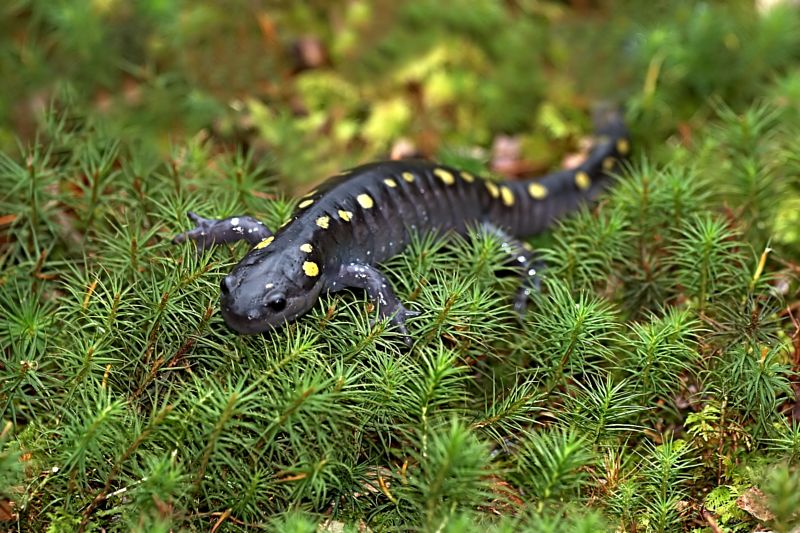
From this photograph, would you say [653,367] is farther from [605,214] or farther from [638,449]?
[605,214]

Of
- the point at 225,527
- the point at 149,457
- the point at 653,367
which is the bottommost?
the point at 225,527

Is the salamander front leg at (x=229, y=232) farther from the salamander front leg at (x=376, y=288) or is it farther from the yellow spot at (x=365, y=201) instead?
the yellow spot at (x=365, y=201)

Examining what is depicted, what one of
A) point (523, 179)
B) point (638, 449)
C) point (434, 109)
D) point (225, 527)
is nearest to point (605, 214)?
point (523, 179)

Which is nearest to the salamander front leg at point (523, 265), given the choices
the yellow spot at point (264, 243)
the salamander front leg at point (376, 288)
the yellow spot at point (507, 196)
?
the yellow spot at point (507, 196)

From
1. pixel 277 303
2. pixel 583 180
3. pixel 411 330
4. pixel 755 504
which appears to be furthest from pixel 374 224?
pixel 755 504

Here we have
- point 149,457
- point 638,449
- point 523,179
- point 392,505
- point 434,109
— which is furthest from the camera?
point 434,109

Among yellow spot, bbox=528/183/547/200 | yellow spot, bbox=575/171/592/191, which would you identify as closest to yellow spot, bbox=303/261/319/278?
yellow spot, bbox=528/183/547/200

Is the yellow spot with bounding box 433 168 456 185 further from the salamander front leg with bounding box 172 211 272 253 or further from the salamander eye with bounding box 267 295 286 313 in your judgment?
the salamander eye with bounding box 267 295 286 313
